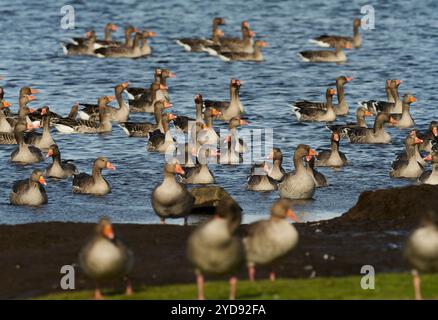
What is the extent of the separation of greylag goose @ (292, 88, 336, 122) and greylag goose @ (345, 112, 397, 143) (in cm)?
340

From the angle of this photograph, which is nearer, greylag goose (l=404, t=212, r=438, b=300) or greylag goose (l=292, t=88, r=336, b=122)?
greylag goose (l=404, t=212, r=438, b=300)

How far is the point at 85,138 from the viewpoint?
40156mm

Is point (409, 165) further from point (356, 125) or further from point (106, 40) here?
point (106, 40)

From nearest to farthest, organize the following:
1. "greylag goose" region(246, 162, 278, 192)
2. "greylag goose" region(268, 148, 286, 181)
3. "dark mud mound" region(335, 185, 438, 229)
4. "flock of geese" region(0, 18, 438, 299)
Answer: "flock of geese" region(0, 18, 438, 299), "dark mud mound" region(335, 185, 438, 229), "greylag goose" region(246, 162, 278, 192), "greylag goose" region(268, 148, 286, 181)

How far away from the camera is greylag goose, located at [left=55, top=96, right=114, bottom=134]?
1582 inches

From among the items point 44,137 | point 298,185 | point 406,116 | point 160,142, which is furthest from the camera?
point 406,116

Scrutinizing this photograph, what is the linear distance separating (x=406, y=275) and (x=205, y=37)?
44439mm

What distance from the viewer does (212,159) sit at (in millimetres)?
35625

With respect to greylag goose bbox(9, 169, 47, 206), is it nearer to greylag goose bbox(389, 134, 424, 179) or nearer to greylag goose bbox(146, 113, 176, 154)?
greylag goose bbox(146, 113, 176, 154)

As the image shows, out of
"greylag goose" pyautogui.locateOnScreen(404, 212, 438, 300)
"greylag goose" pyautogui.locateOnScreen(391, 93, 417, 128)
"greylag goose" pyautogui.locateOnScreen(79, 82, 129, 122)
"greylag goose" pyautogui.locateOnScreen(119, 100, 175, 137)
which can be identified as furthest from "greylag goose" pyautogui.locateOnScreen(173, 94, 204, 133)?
"greylag goose" pyautogui.locateOnScreen(404, 212, 438, 300)

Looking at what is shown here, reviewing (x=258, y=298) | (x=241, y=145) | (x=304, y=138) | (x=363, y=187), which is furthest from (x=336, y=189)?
(x=258, y=298)

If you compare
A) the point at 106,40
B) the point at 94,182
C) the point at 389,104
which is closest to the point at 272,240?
the point at 94,182

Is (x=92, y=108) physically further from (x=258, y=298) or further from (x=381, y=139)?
(x=258, y=298)

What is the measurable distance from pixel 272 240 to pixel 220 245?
1275 millimetres
